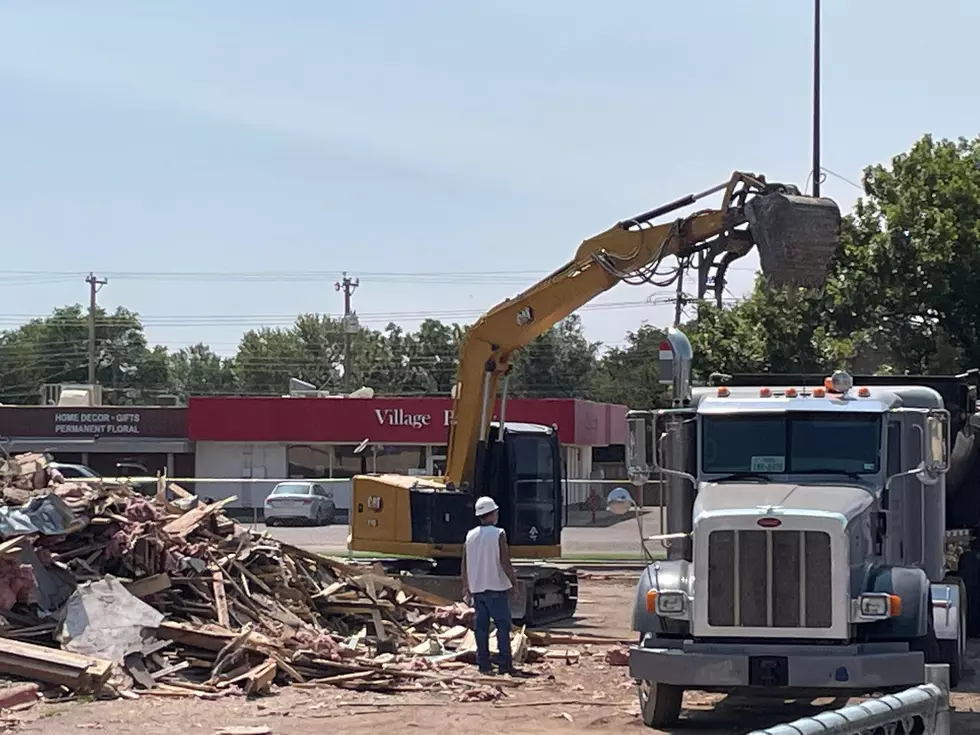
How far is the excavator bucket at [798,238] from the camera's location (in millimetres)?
16766

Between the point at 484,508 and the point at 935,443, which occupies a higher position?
the point at 935,443

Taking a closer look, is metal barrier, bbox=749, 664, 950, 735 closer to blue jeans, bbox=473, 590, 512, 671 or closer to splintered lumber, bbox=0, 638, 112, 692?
splintered lumber, bbox=0, 638, 112, 692

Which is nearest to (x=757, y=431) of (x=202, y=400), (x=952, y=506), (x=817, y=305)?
Answer: (x=952, y=506)

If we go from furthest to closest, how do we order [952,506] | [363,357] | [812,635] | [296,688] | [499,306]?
1. [363,357]
2. [499,306]
3. [952,506]
4. [296,688]
5. [812,635]

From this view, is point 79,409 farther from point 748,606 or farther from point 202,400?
point 748,606

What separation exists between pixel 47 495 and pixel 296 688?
170 inches

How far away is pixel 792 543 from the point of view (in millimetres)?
11547

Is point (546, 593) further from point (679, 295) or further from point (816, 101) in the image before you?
point (816, 101)

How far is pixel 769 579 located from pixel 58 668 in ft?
21.6

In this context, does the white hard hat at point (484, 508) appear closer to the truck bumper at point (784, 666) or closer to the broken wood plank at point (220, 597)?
the broken wood plank at point (220, 597)

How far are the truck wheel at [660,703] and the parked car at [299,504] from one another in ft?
96.6

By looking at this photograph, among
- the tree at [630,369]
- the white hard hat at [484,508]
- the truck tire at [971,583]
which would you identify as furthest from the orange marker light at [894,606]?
the tree at [630,369]

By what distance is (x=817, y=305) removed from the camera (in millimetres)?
32406

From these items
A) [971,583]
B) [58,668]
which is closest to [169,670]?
[58,668]
